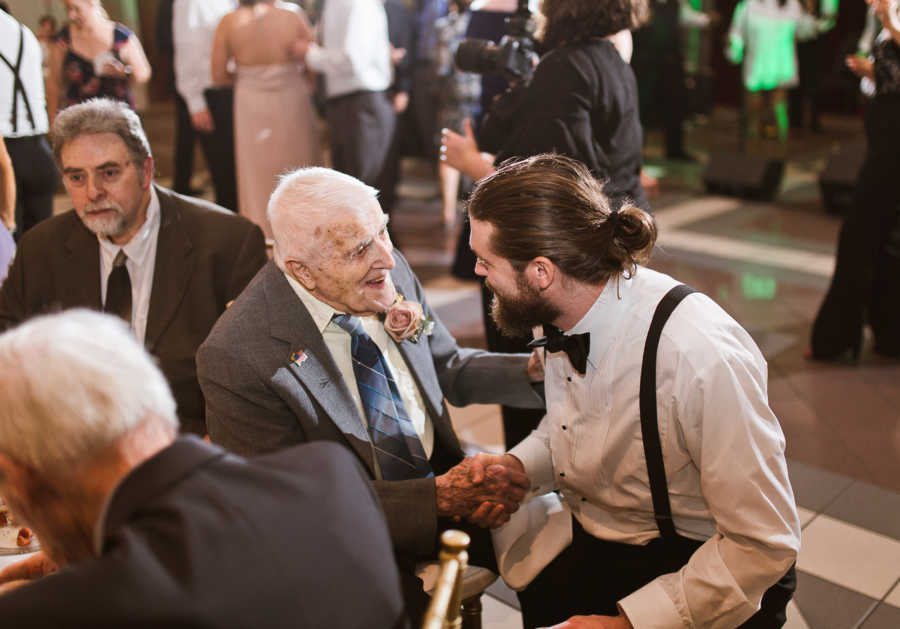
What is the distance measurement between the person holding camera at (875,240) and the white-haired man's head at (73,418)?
3.19 meters

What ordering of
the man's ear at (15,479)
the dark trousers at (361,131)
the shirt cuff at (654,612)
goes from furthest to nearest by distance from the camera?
the dark trousers at (361,131)
the shirt cuff at (654,612)
the man's ear at (15,479)

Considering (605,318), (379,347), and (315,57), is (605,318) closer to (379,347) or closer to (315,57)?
(379,347)

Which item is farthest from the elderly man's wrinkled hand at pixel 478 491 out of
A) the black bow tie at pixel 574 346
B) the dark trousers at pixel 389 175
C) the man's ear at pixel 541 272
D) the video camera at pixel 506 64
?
the dark trousers at pixel 389 175

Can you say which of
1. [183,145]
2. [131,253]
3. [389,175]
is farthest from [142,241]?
[183,145]

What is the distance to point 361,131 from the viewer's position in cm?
474

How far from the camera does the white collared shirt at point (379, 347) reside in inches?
70.9

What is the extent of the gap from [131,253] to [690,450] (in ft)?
5.16

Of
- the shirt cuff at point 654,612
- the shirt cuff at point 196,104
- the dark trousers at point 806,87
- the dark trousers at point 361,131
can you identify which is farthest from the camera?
the dark trousers at point 806,87

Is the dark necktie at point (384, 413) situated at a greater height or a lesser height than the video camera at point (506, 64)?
lesser

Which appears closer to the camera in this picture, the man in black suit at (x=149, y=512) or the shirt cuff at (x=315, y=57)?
the man in black suit at (x=149, y=512)

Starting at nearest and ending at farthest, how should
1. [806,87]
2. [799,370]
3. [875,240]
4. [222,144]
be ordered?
[875,240] < [799,370] < [222,144] < [806,87]

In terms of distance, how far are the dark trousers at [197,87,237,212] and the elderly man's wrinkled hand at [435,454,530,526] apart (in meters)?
3.98

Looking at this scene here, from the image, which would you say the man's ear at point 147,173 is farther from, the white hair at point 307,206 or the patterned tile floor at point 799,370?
the patterned tile floor at point 799,370

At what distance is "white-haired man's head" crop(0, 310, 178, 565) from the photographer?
0.93 m
